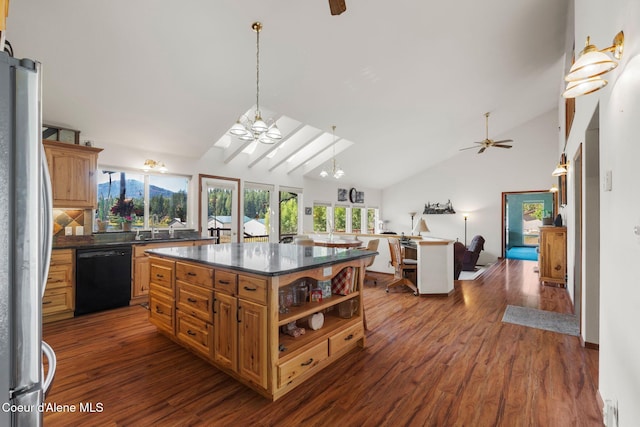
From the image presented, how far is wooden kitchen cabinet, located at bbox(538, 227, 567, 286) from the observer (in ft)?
17.6

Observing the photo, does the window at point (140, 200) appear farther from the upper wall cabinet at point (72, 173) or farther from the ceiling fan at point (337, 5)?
the ceiling fan at point (337, 5)

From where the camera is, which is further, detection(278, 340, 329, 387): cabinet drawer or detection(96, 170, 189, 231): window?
detection(96, 170, 189, 231): window

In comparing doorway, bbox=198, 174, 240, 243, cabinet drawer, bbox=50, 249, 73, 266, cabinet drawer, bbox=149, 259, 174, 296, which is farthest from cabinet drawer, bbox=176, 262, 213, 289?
doorway, bbox=198, 174, 240, 243

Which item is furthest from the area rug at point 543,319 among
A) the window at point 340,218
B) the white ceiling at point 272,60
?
the window at point 340,218

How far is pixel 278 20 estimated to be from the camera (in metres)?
3.21

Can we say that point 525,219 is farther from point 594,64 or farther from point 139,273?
point 139,273

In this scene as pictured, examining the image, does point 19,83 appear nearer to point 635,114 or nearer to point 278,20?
point 635,114

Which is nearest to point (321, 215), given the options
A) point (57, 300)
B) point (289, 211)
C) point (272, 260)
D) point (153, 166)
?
point (289, 211)

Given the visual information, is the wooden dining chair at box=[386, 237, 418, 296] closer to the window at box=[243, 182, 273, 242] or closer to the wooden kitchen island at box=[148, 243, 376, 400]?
the wooden kitchen island at box=[148, 243, 376, 400]

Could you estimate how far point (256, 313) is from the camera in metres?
2.06

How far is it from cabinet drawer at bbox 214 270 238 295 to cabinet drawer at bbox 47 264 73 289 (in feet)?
8.45

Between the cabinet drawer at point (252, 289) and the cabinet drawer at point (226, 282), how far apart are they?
58 millimetres

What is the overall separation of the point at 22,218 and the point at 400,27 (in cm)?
397

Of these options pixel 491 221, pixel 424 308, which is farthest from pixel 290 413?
pixel 491 221
